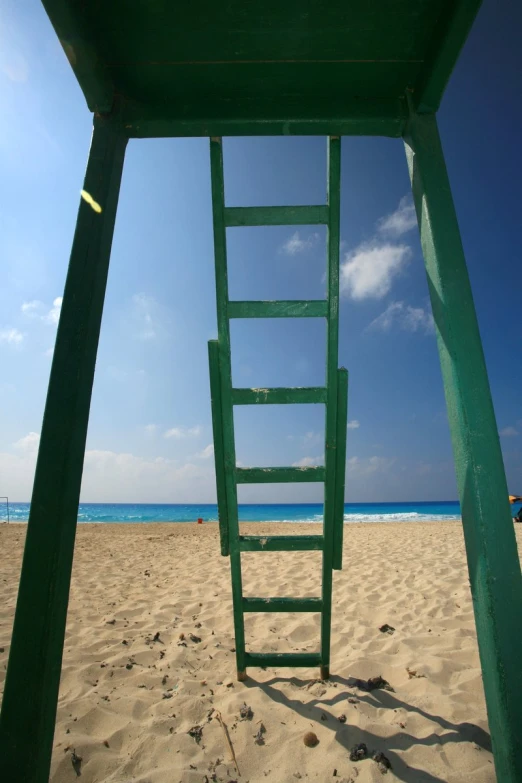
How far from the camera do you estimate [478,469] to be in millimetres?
1122

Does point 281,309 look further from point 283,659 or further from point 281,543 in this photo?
point 283,659

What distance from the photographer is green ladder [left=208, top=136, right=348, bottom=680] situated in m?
1.99

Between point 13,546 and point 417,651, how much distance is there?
9.13 m

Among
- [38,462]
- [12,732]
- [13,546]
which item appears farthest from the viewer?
[13,546]

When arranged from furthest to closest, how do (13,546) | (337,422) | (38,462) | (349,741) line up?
(13,546) < (337,422) < (349,741) < (38,462)

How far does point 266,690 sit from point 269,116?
3189 millimetres

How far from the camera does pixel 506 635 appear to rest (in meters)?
1.02

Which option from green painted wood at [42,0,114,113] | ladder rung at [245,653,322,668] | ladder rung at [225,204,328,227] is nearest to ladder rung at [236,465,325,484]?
ladder rung at [245,653,322,668]

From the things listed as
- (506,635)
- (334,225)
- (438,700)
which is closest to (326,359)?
(334,225)

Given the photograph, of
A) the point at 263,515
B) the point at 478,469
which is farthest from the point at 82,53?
the point at 263,515

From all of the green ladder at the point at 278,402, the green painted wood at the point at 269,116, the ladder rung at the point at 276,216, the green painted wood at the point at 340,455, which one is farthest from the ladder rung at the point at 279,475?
the green painted wood at the point at 269,116

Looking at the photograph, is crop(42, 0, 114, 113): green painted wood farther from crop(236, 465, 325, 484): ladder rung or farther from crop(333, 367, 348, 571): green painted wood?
crop(236, 465, 325, 484): ladder rung

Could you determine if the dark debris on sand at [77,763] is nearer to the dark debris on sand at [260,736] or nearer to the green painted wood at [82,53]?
the dark debris on sand at [260,736]

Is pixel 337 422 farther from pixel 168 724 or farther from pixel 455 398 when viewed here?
pixel 168 724
